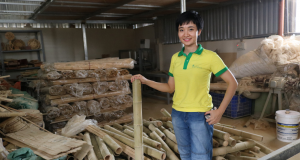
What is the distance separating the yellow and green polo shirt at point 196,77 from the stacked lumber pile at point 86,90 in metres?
2.65

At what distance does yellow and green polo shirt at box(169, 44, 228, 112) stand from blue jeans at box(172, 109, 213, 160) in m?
0.05

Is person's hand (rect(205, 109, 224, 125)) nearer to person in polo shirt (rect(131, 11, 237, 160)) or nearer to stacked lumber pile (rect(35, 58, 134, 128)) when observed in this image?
person in polo shirt (rect(131, 11, 237, 160))

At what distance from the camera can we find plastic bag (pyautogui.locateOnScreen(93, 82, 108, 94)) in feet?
13.0

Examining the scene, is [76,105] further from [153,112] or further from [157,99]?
[157,99]

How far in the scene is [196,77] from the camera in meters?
1.49

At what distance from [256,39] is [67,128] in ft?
13.9

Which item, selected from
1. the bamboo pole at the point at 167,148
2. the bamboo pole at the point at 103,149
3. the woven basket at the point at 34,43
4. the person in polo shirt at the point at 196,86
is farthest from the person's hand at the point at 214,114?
the woven basket at the point at 34,43

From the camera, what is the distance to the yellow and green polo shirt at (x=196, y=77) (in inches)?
57.5

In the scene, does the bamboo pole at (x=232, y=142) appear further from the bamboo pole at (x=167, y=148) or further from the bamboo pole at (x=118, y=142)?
the bamboo pole at (x=118, y=142)

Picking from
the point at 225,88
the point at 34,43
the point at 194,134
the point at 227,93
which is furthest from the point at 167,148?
the point at 34,43

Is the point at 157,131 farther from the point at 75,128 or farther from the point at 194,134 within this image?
the point at 194,134

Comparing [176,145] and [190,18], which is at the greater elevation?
[190,18]

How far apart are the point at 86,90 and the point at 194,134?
9.11ft

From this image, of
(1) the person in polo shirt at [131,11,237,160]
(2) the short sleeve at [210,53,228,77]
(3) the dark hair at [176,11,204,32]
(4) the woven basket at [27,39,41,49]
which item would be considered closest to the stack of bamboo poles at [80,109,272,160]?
(1) the person in polo shirt at [131,11,237,160]
